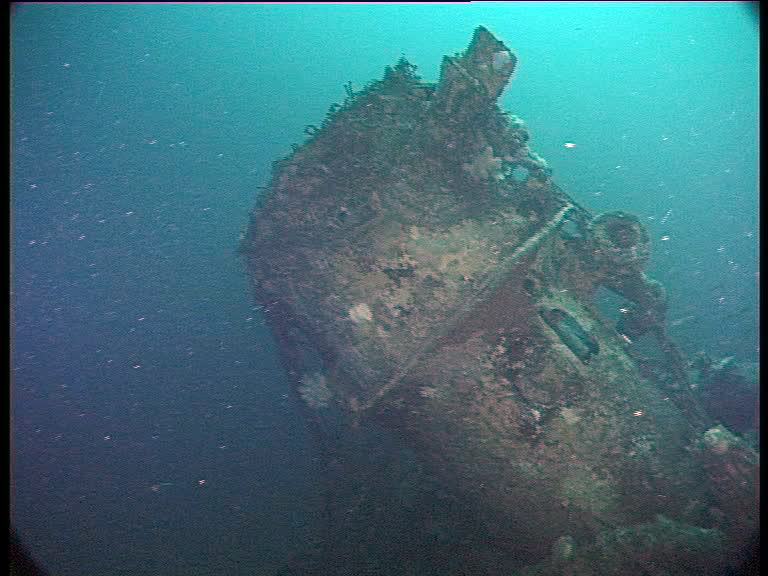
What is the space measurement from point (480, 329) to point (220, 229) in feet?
99.1

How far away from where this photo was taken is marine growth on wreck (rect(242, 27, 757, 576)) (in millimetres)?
4094

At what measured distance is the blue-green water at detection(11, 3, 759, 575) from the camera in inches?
476

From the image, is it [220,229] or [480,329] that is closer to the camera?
[480,329]

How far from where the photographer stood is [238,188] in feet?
117

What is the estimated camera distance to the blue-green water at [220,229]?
12086 mm

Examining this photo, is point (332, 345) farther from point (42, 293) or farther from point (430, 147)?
point (42, 293)

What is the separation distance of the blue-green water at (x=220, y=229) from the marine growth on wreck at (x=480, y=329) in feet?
3.66

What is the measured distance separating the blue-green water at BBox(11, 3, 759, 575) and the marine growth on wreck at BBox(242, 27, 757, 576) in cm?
112

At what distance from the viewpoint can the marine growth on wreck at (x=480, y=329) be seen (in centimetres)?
409

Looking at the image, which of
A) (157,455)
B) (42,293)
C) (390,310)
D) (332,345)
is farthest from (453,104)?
(42,293)

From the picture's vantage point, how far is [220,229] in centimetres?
3170

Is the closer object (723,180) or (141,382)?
(141,382)

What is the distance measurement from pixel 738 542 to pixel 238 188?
36.3 metres

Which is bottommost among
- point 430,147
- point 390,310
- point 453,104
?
point 390,310
